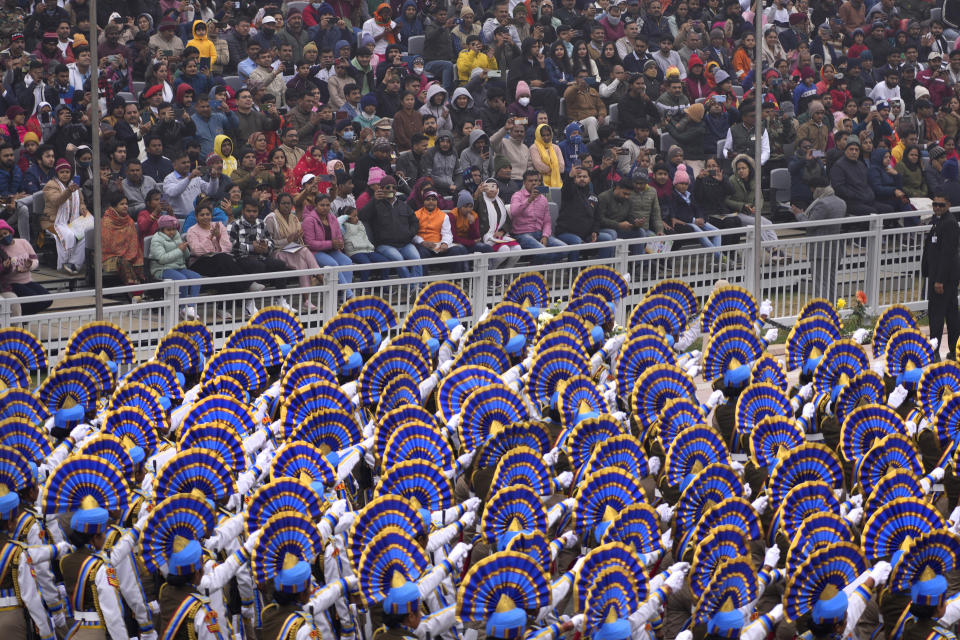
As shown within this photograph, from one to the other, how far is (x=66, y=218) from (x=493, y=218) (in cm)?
429

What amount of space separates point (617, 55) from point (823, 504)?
11790mm

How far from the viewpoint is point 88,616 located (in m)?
8.12

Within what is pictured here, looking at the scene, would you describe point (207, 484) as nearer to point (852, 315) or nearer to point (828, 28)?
point (852, 315)

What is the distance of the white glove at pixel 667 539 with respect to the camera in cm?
820

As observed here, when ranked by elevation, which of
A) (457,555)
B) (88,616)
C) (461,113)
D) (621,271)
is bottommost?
(88,616)

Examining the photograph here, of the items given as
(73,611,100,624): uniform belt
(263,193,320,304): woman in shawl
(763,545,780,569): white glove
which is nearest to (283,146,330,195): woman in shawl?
(263,193,320,304): woman in shawl

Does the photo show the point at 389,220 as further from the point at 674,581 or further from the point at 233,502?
the point at 674,581

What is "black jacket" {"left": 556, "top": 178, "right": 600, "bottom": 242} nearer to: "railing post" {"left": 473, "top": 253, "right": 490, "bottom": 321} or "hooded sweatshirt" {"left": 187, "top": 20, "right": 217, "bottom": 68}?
"railing post" {"left": 473, "top": 253, "right": 490, "bottom": 321}

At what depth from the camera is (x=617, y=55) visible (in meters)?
19.1

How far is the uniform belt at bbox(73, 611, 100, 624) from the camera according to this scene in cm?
812

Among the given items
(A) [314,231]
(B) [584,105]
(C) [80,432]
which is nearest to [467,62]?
(B) [584,105]

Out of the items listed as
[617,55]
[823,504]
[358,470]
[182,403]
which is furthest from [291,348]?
[617,55]

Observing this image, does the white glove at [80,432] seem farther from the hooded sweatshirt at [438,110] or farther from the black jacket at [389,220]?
the hooded sweatshirt at [438,110]

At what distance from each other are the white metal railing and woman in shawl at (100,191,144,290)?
0.22 m
